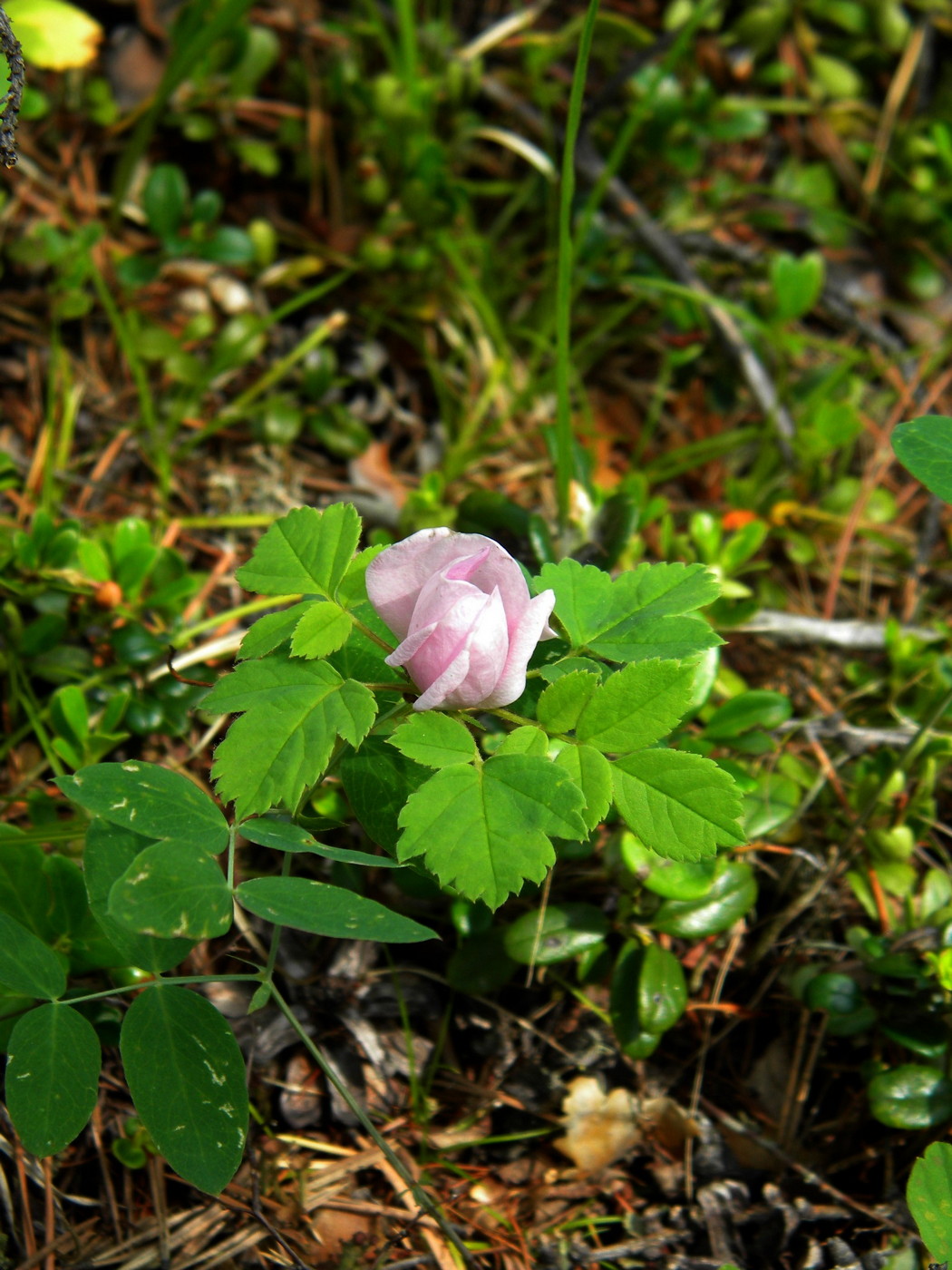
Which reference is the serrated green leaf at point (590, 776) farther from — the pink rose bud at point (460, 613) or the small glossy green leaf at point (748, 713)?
the small glossy green leaf at point (748, 713)

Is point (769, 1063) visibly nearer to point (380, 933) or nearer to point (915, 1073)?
point (915, 1073)

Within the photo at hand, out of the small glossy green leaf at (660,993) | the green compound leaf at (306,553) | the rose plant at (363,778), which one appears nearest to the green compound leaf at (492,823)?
the rose plant at (363,778)

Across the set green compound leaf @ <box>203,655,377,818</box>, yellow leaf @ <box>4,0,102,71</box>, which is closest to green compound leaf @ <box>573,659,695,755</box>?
green compound leaf @ <box>203,655,377,818</box>

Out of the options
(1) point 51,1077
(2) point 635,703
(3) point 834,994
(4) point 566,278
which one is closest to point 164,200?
(4) point 566,278

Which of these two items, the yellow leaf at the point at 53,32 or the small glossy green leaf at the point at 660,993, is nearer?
the small glossy green leaf at the point at 660,993

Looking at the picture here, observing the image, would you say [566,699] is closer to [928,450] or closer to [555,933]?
[555,933]

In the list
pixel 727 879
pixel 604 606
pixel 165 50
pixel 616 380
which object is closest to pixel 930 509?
pixel 616 380

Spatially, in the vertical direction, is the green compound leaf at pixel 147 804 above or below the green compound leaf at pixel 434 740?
below
